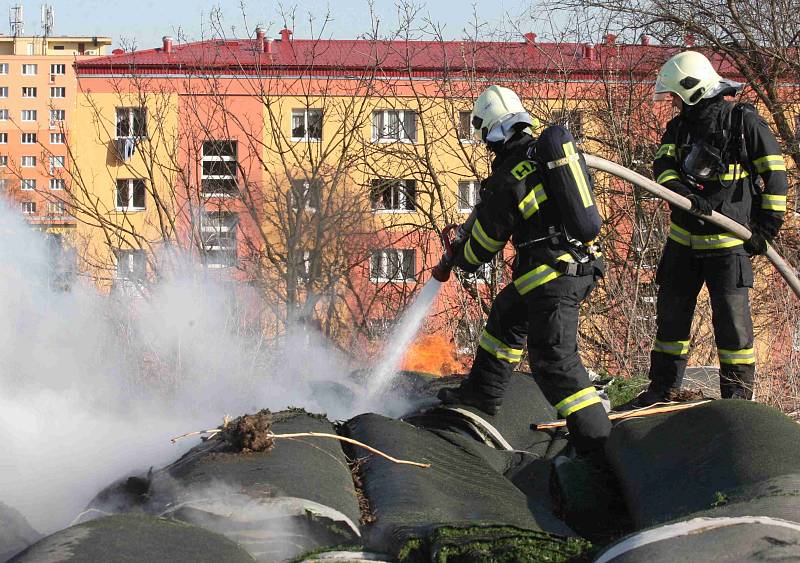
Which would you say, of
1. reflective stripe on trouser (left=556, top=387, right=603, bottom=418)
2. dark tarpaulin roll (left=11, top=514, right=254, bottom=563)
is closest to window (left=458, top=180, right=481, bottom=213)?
reflective stripe on trouser (left=556, top=387, right=603, bottom=418)

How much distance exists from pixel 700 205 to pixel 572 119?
559 centimetres

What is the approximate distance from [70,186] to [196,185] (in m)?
1.55

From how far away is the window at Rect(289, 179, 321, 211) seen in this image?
983cm

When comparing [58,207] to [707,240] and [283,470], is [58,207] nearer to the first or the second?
[707,240]

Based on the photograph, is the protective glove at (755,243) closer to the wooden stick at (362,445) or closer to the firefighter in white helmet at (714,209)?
the firefighter in white helmet at (714,209)

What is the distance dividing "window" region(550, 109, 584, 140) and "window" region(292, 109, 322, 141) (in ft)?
8.50

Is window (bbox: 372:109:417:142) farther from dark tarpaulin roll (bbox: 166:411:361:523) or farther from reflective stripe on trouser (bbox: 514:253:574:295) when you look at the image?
dark tarpaulin roll (bbox: 166:411:361:523)

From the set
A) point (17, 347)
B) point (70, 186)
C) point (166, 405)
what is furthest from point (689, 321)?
point (70, 186)

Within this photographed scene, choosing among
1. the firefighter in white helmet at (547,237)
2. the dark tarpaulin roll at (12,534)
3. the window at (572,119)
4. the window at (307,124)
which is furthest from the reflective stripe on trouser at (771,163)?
the window at (307,124)

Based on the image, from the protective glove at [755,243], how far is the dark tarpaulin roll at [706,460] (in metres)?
1.30

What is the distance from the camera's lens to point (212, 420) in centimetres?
501

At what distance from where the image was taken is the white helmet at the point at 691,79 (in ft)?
Answer: 16.7

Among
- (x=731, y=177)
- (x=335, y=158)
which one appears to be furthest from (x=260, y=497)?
(x=335, y=158)

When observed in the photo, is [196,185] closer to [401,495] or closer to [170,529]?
[401,495]
